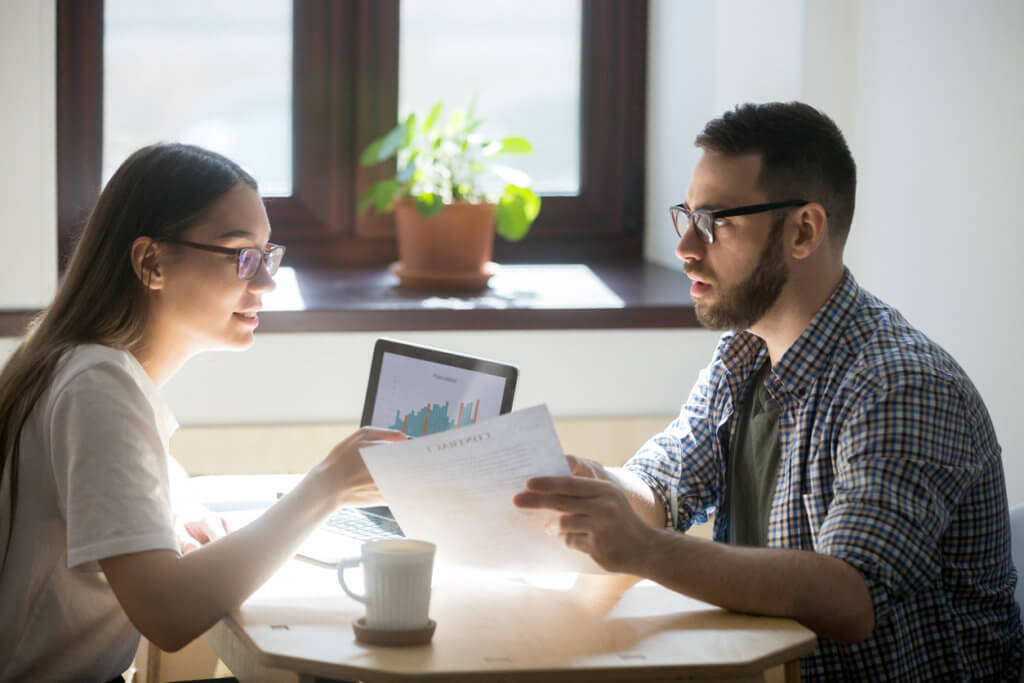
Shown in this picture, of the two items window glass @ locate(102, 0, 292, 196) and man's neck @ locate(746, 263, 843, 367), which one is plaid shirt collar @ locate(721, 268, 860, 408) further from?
window glass @ locate(102, 0, 292, 196)

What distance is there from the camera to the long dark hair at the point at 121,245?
1548 mm

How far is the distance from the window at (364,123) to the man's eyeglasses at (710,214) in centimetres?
148

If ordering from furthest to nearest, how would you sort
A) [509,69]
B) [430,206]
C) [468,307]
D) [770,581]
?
[509,69]
[430,206]
[468,307]
[770,581]

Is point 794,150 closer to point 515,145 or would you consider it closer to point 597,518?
point 597,518

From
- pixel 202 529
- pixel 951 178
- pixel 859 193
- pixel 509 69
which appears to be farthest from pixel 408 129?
pixel 202 529

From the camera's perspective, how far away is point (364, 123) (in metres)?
3.11

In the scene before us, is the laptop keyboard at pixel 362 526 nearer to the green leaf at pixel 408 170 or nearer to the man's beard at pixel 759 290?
the man's beard at pixel 759 290

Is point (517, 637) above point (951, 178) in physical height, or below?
below

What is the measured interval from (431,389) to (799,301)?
21.1 inches

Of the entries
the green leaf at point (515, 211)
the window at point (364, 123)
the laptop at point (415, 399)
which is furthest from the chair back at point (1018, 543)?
the window at point (364, 123)

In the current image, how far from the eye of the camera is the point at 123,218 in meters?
1.58

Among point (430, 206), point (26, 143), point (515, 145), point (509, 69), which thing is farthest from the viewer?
point (509, 69)

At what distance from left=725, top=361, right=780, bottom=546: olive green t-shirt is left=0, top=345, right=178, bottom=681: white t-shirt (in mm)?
813

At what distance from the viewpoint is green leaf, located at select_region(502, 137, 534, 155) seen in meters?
2.91
